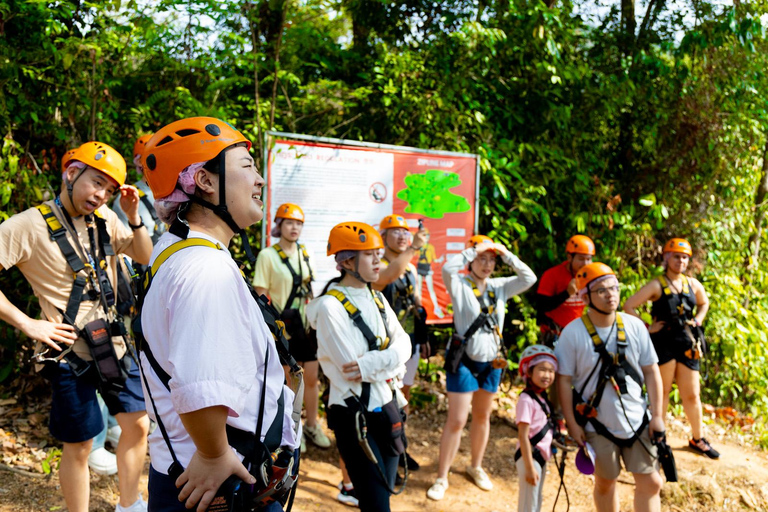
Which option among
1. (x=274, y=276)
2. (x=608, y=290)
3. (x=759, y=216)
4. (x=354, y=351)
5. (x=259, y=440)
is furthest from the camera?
(x=759, y=216)

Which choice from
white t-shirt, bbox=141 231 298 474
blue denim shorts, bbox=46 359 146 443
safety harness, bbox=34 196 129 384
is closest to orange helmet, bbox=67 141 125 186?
safety harness, bbox=34 196 129 384

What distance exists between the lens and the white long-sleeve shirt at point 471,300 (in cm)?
501

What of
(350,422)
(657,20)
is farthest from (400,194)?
(657,20)

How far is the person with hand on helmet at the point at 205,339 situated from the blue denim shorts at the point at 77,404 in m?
1.71

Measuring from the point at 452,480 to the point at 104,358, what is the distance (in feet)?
11.4

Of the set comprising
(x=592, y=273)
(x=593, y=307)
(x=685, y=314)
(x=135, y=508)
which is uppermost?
(x=592, y=273)

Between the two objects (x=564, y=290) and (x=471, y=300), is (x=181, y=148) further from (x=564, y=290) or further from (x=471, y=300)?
(x=564, y=290)

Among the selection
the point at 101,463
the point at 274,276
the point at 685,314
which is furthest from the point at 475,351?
the point at 101,463

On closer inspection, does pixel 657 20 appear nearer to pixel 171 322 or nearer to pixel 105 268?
pixel 105 268

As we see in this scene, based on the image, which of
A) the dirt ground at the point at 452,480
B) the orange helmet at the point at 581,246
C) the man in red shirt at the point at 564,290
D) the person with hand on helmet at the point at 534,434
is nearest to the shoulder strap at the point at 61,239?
the dirt ground at the point at 452,480

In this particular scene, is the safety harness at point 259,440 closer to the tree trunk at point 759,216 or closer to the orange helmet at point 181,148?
the orange helmet at point 181,148

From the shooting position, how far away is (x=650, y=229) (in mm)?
Answer: 8125

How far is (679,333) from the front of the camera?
621cm

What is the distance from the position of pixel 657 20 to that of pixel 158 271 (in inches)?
377
